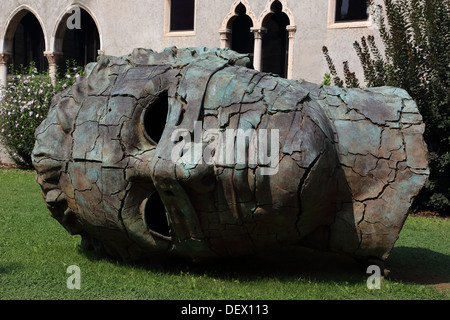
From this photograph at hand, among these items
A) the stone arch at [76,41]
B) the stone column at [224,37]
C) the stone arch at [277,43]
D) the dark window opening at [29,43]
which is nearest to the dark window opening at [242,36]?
the stone arch at [277,43]

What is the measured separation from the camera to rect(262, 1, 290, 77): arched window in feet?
47.4

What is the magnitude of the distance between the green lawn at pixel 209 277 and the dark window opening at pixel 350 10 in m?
6.64

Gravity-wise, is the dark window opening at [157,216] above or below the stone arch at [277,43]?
below

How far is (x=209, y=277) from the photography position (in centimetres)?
390

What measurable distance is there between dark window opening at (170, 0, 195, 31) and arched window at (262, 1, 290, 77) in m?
2.28

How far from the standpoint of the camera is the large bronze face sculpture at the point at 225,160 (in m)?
3.45

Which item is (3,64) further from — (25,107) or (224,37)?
(224,37)

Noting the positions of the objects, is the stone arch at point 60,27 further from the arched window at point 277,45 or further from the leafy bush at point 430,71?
the leafy bush at point 430,71

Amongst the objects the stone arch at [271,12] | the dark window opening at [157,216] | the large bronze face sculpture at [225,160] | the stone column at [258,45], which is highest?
the stone arch at [271,12]

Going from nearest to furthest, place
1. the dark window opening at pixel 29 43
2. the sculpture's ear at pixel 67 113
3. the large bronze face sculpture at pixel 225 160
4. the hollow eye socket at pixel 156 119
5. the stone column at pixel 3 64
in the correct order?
the large bronze face sculpture at pixel 225 160 < the sculpture's ear at pixel 67 113 < the hollow eye socket at pixel 156 119 < the stone column at pixel 3 64 < the dark window opening at pixel 29 43

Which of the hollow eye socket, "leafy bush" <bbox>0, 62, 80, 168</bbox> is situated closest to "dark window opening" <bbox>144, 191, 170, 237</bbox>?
the hollow eye socket

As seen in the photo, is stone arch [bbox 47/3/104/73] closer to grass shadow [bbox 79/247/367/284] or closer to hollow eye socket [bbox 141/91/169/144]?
hollow eye socket [bbox 141/91/169/144]

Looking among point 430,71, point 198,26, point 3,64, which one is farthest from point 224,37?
point 3,64

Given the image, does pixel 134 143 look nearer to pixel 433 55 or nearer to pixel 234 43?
pixel 433 55
